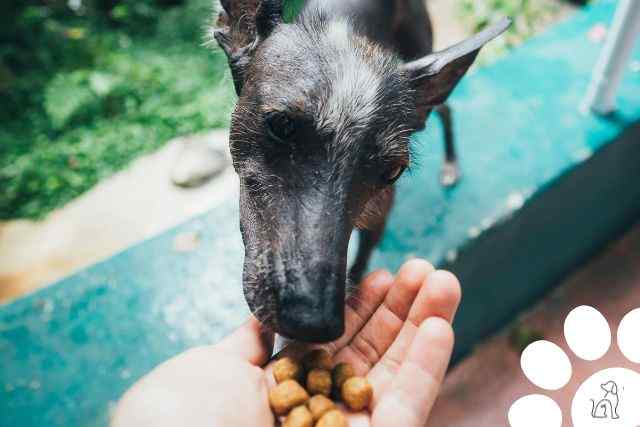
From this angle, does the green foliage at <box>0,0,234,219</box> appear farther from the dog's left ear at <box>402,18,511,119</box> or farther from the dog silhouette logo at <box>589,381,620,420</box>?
the dog silhouette logo at <box>589,381,620,420</box>

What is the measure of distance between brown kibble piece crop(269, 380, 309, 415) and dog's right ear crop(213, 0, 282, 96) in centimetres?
89

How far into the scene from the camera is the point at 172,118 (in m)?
4.41

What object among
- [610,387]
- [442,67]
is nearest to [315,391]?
[442,67]

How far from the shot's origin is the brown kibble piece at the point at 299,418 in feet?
4.87

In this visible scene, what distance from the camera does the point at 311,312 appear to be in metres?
1.27

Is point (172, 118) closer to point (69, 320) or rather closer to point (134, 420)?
point (69, 320)

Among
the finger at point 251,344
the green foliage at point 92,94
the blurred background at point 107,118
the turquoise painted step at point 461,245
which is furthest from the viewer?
the green foliage at point 92,94

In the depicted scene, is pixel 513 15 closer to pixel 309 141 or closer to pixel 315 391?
pixel 309 141

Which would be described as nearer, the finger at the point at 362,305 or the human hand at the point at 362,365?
the human hand at the point at 362,365

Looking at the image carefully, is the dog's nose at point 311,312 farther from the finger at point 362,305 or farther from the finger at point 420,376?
the finger at point 362,305

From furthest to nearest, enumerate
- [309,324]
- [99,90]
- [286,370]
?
[99,90], [286,370], [309,324]

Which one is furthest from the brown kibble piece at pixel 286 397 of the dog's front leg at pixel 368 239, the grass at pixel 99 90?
the grass at pixel 99 90

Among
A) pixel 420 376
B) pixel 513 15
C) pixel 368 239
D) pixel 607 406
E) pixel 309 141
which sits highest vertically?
pixel 309 141

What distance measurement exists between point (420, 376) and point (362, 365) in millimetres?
275
